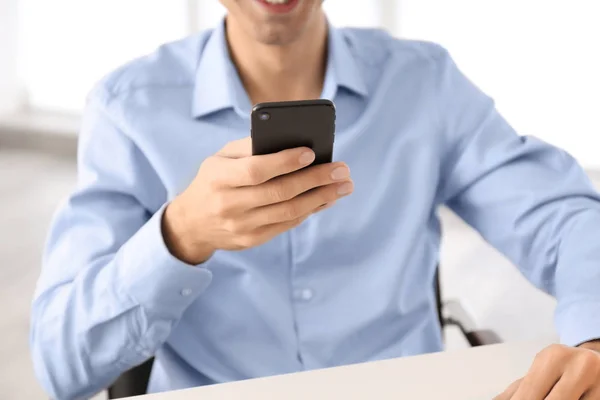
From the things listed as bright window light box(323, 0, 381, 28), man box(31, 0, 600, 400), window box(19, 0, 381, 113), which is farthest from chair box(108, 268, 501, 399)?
window box(19, 0, 381, 113)

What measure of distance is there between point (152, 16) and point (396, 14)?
0.96m

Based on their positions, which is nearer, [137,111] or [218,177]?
[218,177]

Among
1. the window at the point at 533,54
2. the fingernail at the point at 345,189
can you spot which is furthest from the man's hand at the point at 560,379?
the window at the point at 533,54

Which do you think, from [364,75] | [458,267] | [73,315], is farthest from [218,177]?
[458,267]

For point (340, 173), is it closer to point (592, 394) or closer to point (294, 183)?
point (294, 183)

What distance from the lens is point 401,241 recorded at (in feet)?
3.14

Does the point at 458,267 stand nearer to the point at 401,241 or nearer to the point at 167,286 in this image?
the point at 401,241

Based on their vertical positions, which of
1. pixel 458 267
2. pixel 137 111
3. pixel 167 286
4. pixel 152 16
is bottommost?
pixel 458 267

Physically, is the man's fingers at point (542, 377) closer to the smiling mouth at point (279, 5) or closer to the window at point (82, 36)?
the smiling mouth at point (279, 5)

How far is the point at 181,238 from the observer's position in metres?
0.77

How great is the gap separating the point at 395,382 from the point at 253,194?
23cm

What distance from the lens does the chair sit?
91 centimetres

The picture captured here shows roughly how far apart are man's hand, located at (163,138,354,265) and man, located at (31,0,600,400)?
0.10 metres

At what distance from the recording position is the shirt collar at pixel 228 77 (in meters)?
0.91
